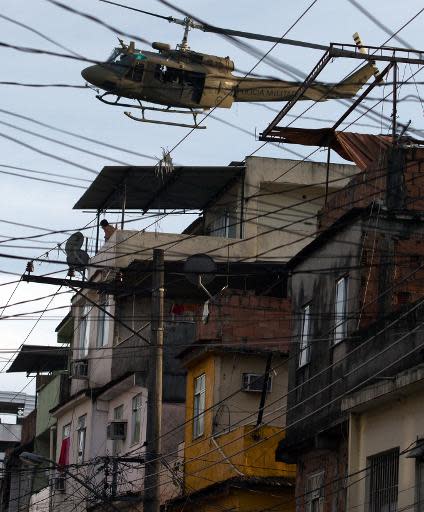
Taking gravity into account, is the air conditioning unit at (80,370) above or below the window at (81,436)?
above

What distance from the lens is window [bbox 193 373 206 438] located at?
121 ft

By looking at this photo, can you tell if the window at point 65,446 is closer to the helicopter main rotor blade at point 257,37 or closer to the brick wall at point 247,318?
the brick wall at point 247,318

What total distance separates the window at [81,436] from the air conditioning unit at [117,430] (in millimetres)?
3942

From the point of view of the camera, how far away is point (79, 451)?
158 ft

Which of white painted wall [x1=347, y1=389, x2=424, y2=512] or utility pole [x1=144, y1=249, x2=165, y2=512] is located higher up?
utility pole [x1=144, y1=249, x2=165, y2=512]

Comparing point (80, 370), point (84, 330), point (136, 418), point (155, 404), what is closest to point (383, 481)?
point (155, 404)

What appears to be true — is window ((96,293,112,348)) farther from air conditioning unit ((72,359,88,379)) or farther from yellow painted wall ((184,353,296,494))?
yellow painted wall ((184,353,296,494))

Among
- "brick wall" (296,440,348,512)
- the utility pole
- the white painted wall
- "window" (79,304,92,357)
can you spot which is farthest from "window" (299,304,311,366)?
"window" (79,304,92,357)

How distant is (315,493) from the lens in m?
28.0

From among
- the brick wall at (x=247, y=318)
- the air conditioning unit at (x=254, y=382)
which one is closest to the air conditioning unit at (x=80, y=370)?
the brick wall at (x=247, y=318)

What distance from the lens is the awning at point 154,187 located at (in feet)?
151

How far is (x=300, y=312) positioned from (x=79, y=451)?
19.6 metres

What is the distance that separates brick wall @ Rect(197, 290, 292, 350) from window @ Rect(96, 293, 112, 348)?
439 inches

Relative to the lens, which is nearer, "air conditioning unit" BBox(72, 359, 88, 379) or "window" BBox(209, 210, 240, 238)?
"air conditioning unit" BBox(72, 359, 88, 379)
